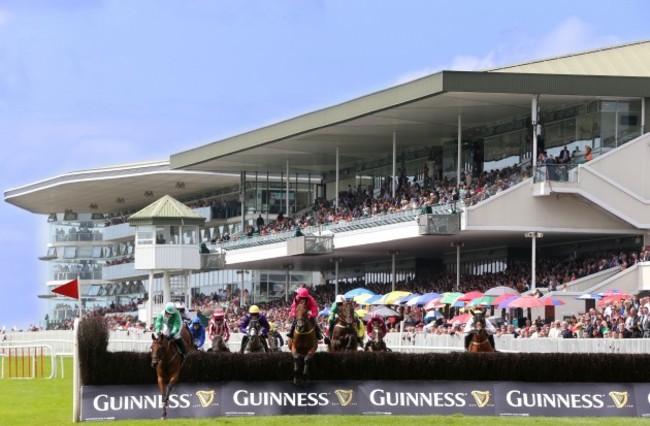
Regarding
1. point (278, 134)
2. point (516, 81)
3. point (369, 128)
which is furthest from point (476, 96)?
point (278, 134)

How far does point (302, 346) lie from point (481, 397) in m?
2.88

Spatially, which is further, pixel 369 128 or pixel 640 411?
pixel 369 128

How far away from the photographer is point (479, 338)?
2531 centimetres

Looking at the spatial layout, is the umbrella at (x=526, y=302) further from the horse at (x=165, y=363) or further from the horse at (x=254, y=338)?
the horse at (x=165, y=363)

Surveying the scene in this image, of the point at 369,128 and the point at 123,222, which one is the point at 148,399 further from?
the point at 123,222

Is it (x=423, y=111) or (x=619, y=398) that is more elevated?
(x=423, y=111)

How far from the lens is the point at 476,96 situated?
4794 cm

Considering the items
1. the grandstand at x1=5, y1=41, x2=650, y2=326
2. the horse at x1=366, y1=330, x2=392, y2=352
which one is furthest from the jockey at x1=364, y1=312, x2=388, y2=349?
the grandstand at x1=5, y1=41, x2=650, y2=326

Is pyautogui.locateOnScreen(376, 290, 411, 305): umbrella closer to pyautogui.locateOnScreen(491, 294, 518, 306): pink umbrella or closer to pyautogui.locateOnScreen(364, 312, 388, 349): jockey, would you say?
pyautogui.locateOnScreen(491, 294, 518, 306): pink umbrella

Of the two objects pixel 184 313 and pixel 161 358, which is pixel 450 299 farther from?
pixel 161 358

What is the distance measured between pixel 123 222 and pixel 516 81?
49697 mm

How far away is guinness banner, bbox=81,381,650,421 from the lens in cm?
2217

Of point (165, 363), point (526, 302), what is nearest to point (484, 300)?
point (526, 302)

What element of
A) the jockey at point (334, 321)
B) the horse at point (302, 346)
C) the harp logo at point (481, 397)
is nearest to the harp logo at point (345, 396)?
the horse at point (302, 346)
